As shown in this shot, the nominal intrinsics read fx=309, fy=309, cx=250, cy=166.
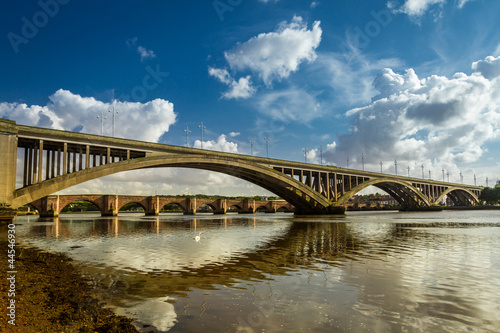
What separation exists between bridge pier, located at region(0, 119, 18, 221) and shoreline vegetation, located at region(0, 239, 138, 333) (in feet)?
99.6

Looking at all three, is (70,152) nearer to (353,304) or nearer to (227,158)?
(227,158)

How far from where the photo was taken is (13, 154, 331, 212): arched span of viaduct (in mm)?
39469

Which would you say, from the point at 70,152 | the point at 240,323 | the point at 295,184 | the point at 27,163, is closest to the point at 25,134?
the point at 27,163

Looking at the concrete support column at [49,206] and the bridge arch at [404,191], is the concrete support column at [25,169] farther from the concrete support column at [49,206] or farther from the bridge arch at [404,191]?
the bridge arch at [404,191]

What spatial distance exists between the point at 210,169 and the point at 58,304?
6255 cm

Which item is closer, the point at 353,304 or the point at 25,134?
the point at 353,304

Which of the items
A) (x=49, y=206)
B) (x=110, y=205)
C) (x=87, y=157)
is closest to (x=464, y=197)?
(x=110, y=205)

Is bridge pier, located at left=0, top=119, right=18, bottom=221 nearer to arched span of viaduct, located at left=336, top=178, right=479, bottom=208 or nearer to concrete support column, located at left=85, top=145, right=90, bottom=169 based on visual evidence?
concrete support column, located at left=85, top=145, right=90, bottom=169

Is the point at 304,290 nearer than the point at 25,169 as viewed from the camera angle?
Yes

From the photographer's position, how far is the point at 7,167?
118 ft

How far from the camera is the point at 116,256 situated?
1488cm

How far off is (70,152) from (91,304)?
45984mm

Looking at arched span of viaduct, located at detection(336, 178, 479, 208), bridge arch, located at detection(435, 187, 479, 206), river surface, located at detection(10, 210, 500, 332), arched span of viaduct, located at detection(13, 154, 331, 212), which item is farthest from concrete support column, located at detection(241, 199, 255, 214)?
river surface, located at detection(10, 210, 500, 332)

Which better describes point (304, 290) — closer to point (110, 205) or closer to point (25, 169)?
point (25, 169)
